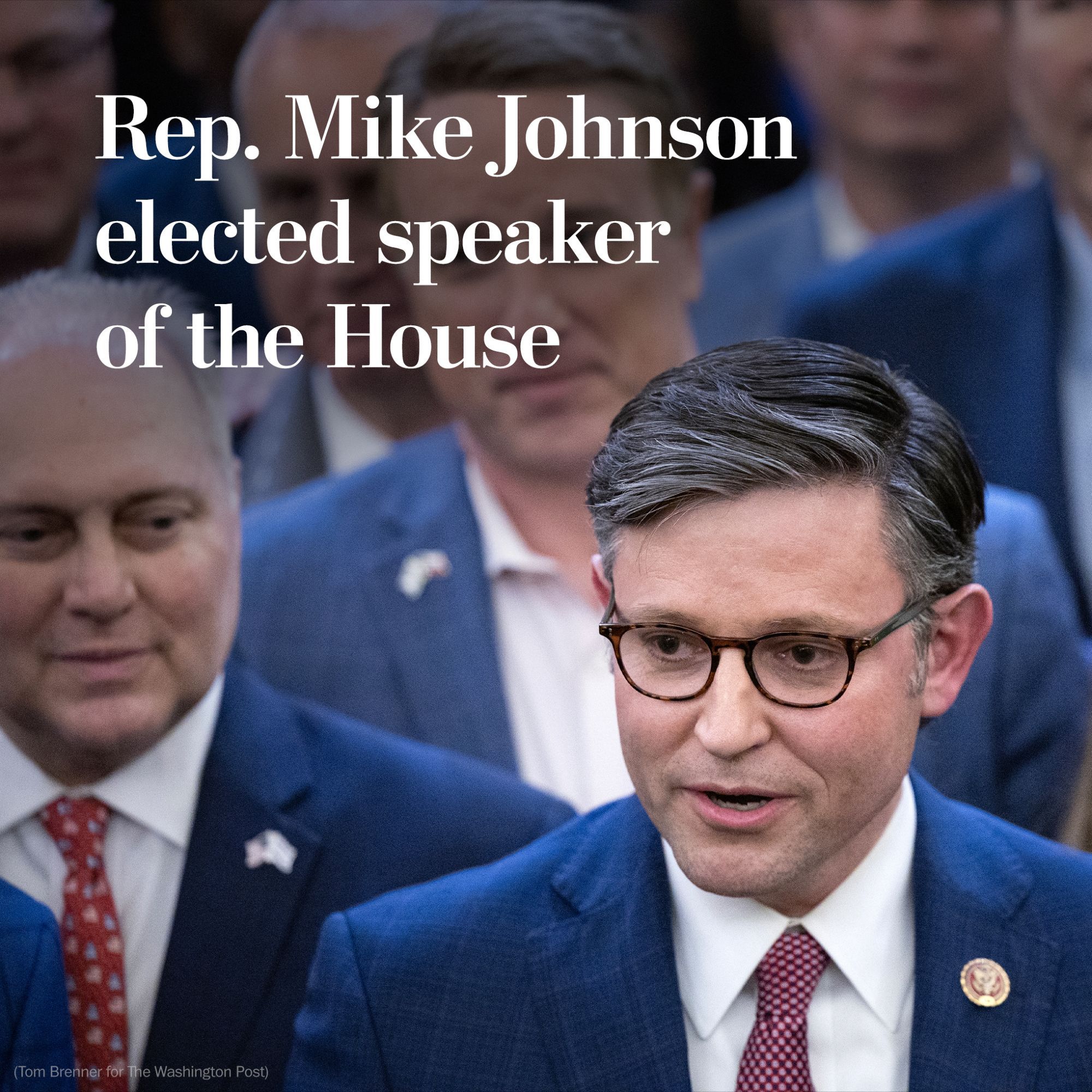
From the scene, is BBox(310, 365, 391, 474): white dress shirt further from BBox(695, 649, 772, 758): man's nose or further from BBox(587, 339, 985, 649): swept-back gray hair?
BBox(695, 649, 772, 758): man's nose

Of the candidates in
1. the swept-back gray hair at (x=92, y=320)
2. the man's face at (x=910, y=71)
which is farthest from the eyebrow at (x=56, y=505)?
the man's face at (x=910, y=71)

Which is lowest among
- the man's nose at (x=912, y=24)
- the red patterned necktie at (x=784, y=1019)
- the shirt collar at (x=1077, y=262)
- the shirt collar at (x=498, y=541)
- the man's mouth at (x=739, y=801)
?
the red patterned necktie at (x=784, y=1019)

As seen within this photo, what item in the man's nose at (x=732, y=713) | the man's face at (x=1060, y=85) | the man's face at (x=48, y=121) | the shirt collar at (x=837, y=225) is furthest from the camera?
the shirt collar at (x=837, y=225)

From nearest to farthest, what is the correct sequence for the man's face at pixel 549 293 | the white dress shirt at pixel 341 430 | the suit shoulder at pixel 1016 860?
1. the suit shoulder at pixel 1016 860
2. the man's face at pixel 549 293
3. the white dress shirt at pixel 341 430

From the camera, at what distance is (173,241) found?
333 cm

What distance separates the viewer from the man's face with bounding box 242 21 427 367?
3.24m

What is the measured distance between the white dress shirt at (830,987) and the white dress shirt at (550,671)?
83 cm

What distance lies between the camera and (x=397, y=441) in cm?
358

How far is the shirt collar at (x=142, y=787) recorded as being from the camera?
8.98 feet

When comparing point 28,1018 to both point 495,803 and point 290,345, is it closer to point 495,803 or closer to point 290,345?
point 495,803

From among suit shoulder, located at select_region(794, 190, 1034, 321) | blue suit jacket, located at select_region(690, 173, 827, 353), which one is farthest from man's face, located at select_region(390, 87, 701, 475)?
suit shoulder, located at select_region(794, 190, 1034, 321)

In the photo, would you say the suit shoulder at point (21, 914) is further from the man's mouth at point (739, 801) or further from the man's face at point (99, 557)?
the man's mouth at point (739, 801)

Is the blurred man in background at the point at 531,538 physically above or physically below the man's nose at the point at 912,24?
below

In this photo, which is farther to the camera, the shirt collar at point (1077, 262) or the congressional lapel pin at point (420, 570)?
the shirt collar at point (1077, 262)
